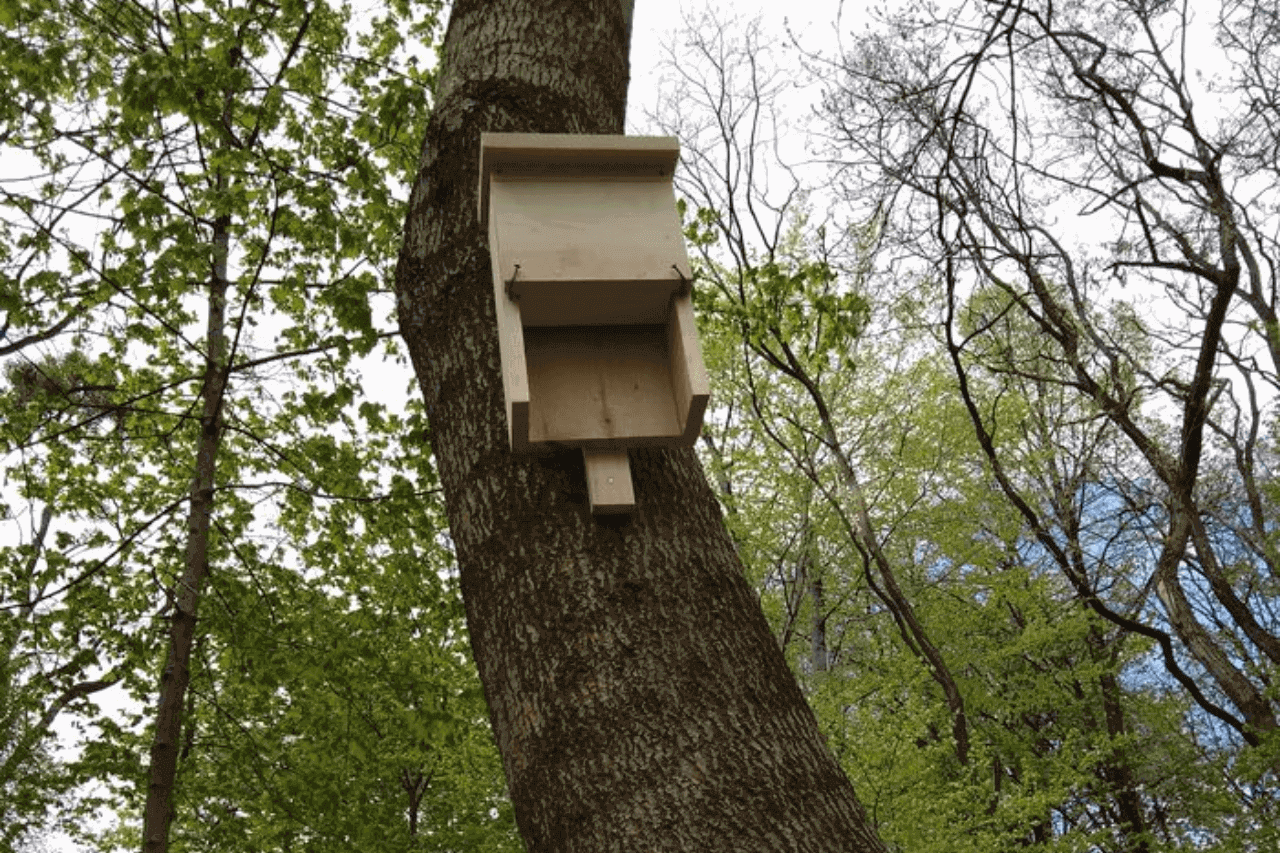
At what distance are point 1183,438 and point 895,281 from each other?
7.48 ft

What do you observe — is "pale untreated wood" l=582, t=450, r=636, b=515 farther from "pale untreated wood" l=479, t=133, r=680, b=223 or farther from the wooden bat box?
"pale untreated wood" l=479, t=133, r=680, b=223

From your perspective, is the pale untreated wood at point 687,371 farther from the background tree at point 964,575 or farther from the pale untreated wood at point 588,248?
the background tree at point 964,575

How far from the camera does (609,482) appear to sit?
179 centimetres

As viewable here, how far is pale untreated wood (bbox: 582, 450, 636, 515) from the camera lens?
1771 mm

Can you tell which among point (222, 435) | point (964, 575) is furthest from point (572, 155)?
point (964, 575)

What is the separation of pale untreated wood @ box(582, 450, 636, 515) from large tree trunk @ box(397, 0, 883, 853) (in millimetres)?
41

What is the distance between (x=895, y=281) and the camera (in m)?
7.87

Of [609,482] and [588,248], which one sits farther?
[588,248]

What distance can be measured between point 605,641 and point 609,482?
0.28 meters

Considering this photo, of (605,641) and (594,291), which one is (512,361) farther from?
(605,641)

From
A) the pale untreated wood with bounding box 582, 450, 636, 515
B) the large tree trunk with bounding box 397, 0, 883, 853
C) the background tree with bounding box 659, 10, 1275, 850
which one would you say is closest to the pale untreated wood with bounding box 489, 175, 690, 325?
the large tree trunk with bounding box 397, 0, 883, 853

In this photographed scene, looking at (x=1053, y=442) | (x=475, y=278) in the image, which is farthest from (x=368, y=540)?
(x=1053, y=442)

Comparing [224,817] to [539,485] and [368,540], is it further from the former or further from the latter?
[539,485]

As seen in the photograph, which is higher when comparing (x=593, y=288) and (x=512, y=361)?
(x=593, y=288)
